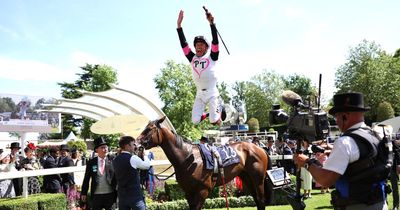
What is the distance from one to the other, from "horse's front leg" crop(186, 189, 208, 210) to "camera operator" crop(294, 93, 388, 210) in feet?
11.2

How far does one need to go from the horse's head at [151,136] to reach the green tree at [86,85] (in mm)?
46126

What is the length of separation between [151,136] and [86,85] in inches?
2151

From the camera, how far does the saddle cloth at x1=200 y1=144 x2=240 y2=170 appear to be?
23.3ft

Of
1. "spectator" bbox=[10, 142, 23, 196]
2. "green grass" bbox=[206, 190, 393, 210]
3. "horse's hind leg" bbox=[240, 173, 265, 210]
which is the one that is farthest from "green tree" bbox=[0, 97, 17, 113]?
"horse's hind leg" bbox=[240, 173, 265, 210]

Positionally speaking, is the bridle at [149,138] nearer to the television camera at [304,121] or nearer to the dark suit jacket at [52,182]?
the television camera at [304,121]

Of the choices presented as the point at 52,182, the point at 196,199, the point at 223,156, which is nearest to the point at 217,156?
the point at 223,156

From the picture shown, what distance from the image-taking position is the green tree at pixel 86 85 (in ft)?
176

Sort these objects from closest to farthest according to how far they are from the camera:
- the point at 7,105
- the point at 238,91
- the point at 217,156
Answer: the point at 217,156
the point at 7,105
the point at 238,91

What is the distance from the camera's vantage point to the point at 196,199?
6.78 m

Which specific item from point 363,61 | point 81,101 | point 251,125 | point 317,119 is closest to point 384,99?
point 363,61

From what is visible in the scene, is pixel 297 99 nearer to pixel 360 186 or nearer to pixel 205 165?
pixel 360 186

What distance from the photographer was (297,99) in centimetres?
430

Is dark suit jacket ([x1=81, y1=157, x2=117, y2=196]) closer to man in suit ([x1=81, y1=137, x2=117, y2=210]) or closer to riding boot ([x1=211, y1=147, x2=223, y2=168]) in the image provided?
man in suit ([x1=81, y1=137, x2=117, y2=210])

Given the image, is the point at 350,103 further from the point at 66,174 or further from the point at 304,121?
the point at 66,174
